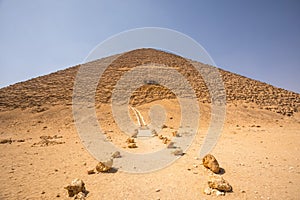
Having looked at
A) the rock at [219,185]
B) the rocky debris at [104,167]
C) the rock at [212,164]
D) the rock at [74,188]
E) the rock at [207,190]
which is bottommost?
the rock at [74,188]

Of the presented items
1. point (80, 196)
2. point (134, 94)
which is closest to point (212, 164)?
point (80, 196)

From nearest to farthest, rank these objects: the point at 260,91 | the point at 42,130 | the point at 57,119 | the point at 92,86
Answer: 1. the point at 42,130
2. the point at 57,119
3. the point at 92,86
4. the point at 260,91

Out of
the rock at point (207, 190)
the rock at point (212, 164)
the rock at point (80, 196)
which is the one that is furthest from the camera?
the rock at point (212, 164)

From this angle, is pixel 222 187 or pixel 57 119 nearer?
pixel 222 187

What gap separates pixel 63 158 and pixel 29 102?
17054mm

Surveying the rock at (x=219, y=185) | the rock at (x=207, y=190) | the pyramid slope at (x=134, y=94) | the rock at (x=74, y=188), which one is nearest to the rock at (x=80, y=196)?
the rock at (x=74, y=188)

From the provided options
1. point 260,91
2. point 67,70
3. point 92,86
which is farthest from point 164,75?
point 67,70

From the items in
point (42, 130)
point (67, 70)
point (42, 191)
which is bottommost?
point (42, 191)

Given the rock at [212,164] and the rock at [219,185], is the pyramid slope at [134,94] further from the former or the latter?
the rock at [219,185]

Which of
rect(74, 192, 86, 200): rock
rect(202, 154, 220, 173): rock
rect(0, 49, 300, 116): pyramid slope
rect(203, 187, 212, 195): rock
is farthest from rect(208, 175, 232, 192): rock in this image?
rect(0, 49, 300, 116): pyramid slope

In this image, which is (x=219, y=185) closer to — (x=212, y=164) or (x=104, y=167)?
(x=212, y=164)

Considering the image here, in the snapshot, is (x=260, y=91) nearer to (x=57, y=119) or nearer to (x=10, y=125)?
(x=57, y=119)

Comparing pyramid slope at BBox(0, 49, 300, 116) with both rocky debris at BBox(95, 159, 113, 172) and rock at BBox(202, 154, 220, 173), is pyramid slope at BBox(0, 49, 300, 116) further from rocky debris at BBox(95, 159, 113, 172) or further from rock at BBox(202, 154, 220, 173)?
rock at BBox(202, 154, 220, 173)

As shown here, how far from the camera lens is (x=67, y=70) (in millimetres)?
35219
